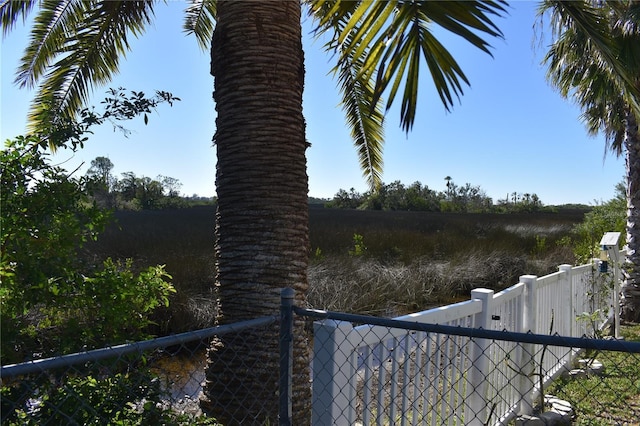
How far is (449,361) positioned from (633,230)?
7.59 metres

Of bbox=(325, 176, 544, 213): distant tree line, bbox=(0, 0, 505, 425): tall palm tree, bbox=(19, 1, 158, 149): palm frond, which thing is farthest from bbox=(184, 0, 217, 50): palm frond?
bbox=(325, 176, 544, 213): distant tree line

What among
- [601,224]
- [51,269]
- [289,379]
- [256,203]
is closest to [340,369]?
[289,379]

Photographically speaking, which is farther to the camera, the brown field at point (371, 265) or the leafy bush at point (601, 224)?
the leafy bush at point (601, 224)

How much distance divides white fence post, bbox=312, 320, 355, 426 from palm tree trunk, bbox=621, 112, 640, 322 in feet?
27.7

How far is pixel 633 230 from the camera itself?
30.5 ft

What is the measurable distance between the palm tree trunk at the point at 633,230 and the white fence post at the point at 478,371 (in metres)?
6.76

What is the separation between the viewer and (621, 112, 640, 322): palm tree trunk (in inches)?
361

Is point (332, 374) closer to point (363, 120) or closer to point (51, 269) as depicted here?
point (51, 269)

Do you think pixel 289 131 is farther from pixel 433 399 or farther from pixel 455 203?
pixel 455 203

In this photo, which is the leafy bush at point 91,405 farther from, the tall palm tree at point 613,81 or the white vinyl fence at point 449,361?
the tall palm tree at point 613,81

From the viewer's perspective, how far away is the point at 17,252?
116 inches

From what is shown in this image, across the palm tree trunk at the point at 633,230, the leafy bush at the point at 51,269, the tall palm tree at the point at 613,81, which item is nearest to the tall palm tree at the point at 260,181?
the leafy bush at the point at 51,269

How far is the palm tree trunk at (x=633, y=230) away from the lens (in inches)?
361

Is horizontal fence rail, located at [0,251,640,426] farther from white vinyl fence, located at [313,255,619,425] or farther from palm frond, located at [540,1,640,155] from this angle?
palm frond, located at [540,1,640,155]
